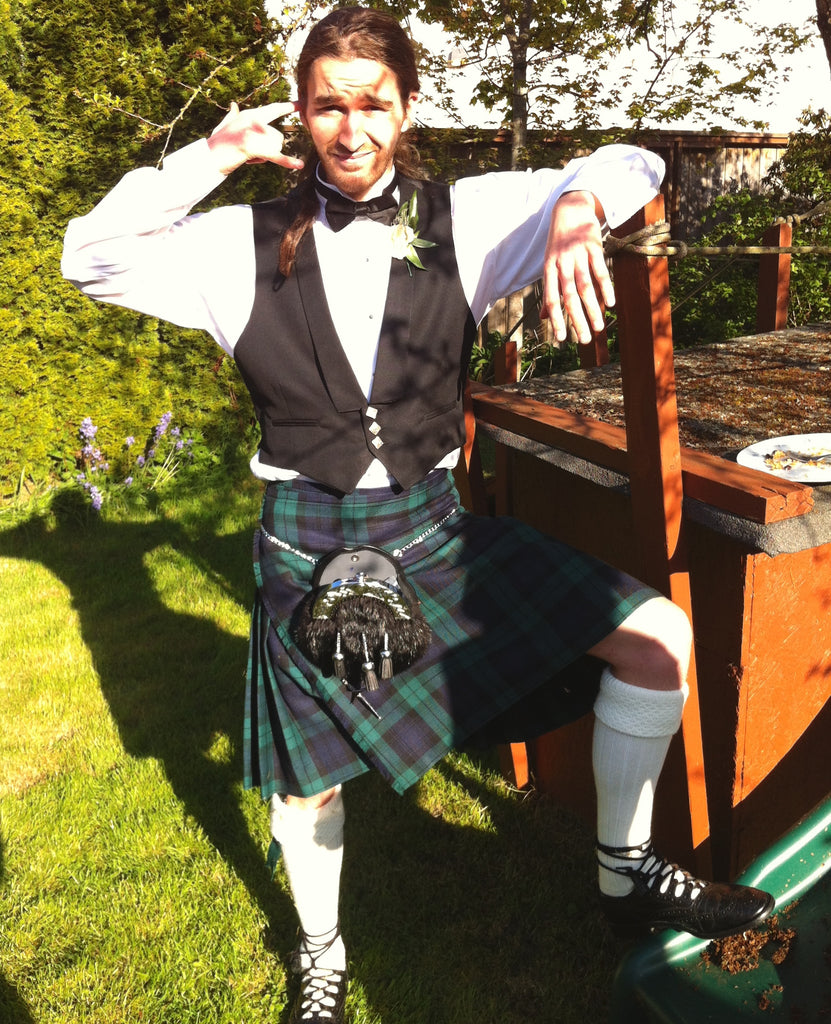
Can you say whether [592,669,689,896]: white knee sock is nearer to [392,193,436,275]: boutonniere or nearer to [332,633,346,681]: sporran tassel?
[332,633,346,681]: sporran tassel

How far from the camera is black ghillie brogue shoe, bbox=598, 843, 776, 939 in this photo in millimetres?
1792

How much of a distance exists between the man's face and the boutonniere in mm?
105

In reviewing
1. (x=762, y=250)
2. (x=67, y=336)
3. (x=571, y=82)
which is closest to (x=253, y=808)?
(x=762, y=250)

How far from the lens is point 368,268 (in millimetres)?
2100

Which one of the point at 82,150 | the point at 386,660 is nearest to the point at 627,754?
the point at 386,660

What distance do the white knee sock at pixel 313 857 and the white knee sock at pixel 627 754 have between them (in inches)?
24.3

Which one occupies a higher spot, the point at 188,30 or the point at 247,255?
the point at 188,30

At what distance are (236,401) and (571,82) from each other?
3.96 metres

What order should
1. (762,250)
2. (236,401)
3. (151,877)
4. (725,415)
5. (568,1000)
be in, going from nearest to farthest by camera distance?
(762,250)
(568,1000)
(725,415)
(151,877)
(236,401)

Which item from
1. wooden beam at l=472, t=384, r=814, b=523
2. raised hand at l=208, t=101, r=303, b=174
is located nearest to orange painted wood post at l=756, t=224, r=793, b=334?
wooden beam at l=472, t=384, r=814, b=523

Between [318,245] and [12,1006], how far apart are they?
2031 millimetres

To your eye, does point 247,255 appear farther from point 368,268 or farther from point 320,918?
point 320,918

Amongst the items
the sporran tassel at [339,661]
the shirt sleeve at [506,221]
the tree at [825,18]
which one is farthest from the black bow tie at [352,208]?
the tree at [825,18]

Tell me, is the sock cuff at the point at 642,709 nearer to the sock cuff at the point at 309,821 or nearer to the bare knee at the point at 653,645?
the bare knee at the point at 653,645
